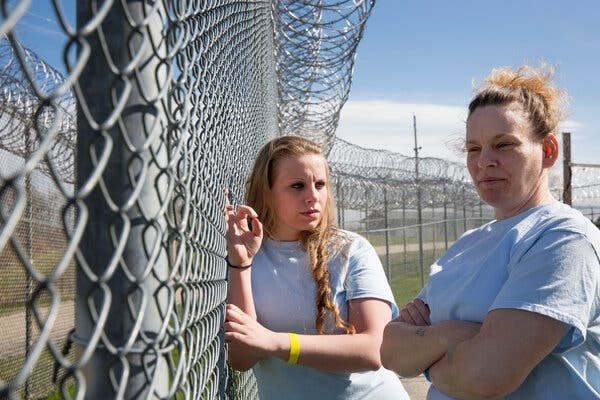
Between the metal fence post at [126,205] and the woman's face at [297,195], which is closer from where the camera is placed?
the metal fence post at [126,205]

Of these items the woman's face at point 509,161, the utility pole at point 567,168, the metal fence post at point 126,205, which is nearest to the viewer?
the metal fence post at point 126,205

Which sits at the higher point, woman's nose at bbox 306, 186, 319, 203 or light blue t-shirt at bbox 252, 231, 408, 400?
woman's nose at bbox 306, 186, 319, 203

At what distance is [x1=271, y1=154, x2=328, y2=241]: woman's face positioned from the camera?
2.55 metres

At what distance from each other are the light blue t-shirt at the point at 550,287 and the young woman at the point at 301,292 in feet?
1.29

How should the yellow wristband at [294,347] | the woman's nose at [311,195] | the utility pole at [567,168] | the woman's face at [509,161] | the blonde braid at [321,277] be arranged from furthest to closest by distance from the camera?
the utility pole at [567,168], the woman's nose at [311,195], the blonde braid at [321,277], the yellow wristband at [294,347], the woman's face at [509,161]

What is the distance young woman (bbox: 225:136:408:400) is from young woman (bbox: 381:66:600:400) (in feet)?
0.48

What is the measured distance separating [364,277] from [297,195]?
0.37 metres

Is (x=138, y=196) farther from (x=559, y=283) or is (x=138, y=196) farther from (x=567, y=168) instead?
(x=567, y=168)

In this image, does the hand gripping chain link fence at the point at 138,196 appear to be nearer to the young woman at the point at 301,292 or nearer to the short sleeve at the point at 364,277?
the young woman at the point at 301,292

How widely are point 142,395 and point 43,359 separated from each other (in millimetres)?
6221

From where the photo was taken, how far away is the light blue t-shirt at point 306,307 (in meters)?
2.45

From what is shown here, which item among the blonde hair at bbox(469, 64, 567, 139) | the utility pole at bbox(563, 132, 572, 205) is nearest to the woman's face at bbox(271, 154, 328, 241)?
the blonde hair at bbox(469, 64, 567, 139)

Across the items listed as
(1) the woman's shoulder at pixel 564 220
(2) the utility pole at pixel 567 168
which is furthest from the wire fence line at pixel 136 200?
(2) the utility pole at pixel 567 168

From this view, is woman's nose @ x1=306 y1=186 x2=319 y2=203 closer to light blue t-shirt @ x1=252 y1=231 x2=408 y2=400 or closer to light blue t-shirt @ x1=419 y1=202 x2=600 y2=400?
light blue t-shirt @ x1=252 y1=231 x2=408 y2=400
